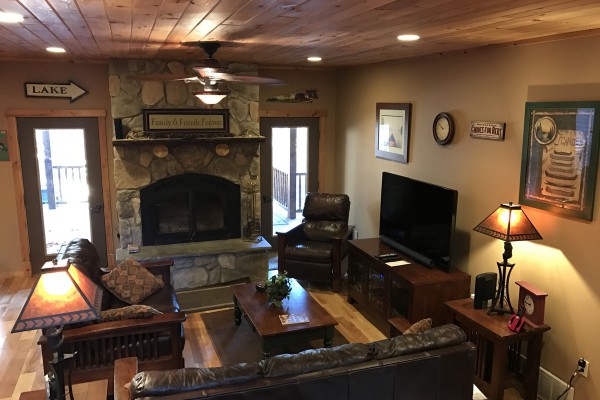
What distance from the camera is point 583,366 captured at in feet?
11.3

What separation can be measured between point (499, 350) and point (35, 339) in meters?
4.04

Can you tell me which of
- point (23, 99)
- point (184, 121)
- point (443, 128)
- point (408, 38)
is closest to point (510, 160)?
point (443, 128)

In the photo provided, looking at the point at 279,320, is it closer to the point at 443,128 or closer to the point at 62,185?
the point at 443,128

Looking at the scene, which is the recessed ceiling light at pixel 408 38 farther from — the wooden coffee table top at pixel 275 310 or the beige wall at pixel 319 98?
the beige wall at pixel 319 98

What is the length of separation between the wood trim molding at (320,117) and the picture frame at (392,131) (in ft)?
4.03

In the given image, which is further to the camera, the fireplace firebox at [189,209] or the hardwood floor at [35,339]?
the fireplace firebox at [189,209]

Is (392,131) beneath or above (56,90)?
beneath

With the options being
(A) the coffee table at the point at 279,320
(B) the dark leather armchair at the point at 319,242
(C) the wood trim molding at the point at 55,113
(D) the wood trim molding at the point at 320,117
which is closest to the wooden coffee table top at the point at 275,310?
(A) the coffee table at the point at 279,320

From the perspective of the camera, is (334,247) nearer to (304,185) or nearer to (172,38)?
(304,185)

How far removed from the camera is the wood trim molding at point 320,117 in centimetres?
677

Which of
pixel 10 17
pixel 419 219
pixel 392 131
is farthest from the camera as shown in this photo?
pixel 392 131

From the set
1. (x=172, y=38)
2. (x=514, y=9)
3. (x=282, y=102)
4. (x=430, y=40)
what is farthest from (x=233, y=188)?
(x=514, y=9)

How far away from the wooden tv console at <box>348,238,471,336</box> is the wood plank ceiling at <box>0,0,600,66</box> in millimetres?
1970

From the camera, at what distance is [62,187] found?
6.14 meters
